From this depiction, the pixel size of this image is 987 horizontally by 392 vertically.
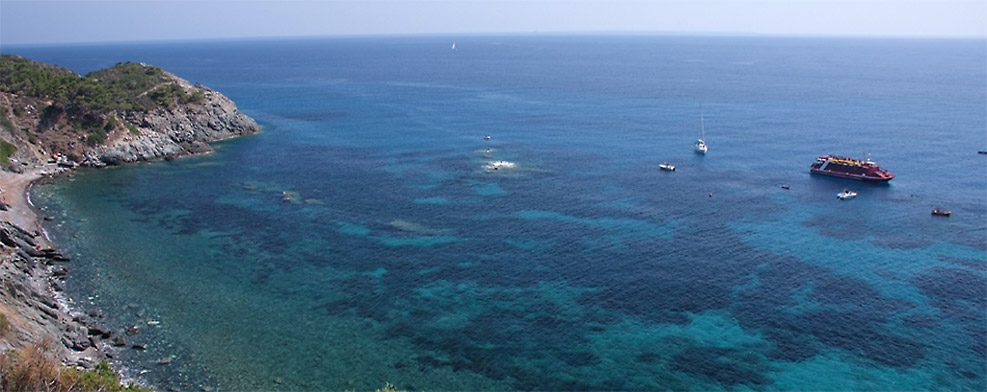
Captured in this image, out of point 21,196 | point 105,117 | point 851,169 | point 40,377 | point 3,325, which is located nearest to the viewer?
point 40,377

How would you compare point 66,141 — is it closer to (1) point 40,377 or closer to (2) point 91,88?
(2) point 91,88

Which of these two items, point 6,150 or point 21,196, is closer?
point 21,196

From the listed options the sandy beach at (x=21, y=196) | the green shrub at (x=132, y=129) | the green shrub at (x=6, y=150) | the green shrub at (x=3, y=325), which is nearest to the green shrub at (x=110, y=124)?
the green shrub at (x=132, y=129)

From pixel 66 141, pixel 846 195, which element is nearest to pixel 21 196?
pixel 66 141

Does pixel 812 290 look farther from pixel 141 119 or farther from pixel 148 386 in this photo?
pixel 141 119

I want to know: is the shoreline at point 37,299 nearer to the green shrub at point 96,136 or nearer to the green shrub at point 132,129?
the green shrub at point 96,136

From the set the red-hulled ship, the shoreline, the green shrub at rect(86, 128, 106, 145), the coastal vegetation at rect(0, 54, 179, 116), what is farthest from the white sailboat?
the green shrub at rect(86, 128, 106, 145)

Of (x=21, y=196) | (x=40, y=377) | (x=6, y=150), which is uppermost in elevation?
(x=6, y=150)
